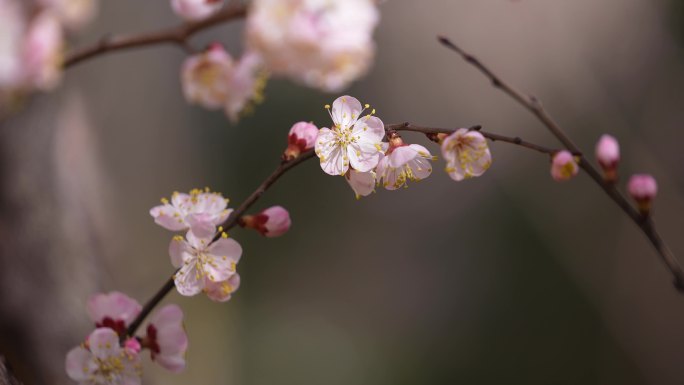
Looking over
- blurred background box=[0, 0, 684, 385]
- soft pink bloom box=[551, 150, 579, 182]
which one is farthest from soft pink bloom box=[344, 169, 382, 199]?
blurred background box=[0, 0, 684, 385]

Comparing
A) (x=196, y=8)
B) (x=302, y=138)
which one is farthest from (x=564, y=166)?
(x=196, y=8)

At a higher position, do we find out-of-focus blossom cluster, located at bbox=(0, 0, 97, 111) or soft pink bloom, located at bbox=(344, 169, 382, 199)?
soft pink bloom, located at bbox=(344, 169, 382, 199)

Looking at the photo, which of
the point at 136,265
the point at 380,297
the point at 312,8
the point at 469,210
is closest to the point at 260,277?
the point at 380,297

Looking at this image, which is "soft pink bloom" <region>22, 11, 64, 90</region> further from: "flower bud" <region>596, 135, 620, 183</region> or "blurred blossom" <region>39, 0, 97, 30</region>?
"flower bud" <region>596, 135, 620, 183</region>

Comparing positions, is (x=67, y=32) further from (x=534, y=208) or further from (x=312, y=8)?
(x=534, y=208)

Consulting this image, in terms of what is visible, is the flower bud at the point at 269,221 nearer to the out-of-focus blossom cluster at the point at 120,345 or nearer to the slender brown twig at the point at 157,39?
the out-of-focus blossom cluster at the point at 120,345

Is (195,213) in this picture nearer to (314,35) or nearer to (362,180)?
(362,180)

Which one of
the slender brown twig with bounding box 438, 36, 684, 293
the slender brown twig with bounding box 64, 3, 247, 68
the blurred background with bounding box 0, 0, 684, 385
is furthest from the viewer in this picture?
the blurred background with bounding box 0, 0, 684, 385
